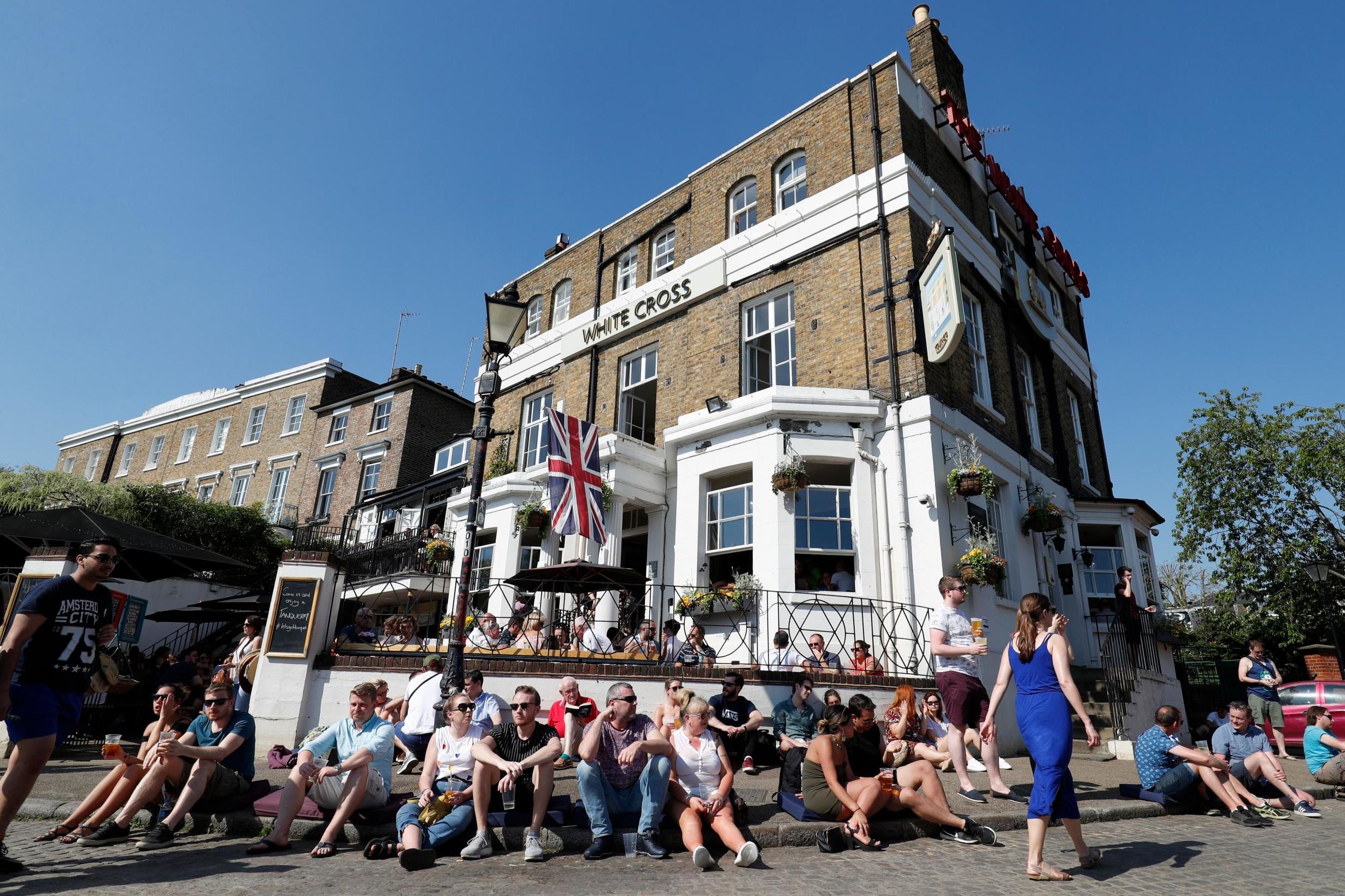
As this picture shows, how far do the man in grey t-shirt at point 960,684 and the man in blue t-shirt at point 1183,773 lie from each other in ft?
4.85

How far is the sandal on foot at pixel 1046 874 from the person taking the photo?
15.5ft

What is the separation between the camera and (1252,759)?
7750 millimetres

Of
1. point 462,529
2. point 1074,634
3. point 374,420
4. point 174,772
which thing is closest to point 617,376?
point 462,529

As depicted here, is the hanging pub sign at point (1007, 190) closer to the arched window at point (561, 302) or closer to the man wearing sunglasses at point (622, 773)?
the arched window at point (561, 302)

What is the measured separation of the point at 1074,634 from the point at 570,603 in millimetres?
10472

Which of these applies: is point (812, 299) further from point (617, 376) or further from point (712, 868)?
point (712, 868)


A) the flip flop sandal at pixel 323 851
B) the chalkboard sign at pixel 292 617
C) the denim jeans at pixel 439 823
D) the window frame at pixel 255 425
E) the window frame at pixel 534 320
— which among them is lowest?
the flip flop sandal at pixel 323 851

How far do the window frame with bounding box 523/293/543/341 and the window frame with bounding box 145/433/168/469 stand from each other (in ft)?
91.1

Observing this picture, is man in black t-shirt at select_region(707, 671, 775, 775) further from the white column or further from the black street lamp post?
the white column

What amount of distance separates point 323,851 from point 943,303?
11272mm

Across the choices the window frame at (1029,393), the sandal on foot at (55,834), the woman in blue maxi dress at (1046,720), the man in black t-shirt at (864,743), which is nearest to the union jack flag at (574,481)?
the man in black t-shirt at (864,743)

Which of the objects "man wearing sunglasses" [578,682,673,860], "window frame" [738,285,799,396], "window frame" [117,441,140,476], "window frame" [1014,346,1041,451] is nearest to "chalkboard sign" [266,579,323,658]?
"man wearing sunglasses" [578,682,673,860]

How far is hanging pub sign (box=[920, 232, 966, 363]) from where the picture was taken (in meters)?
12.1

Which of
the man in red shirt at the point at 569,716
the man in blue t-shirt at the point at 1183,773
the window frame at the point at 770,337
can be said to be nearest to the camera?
the man in red shirt at the point at 569,716
